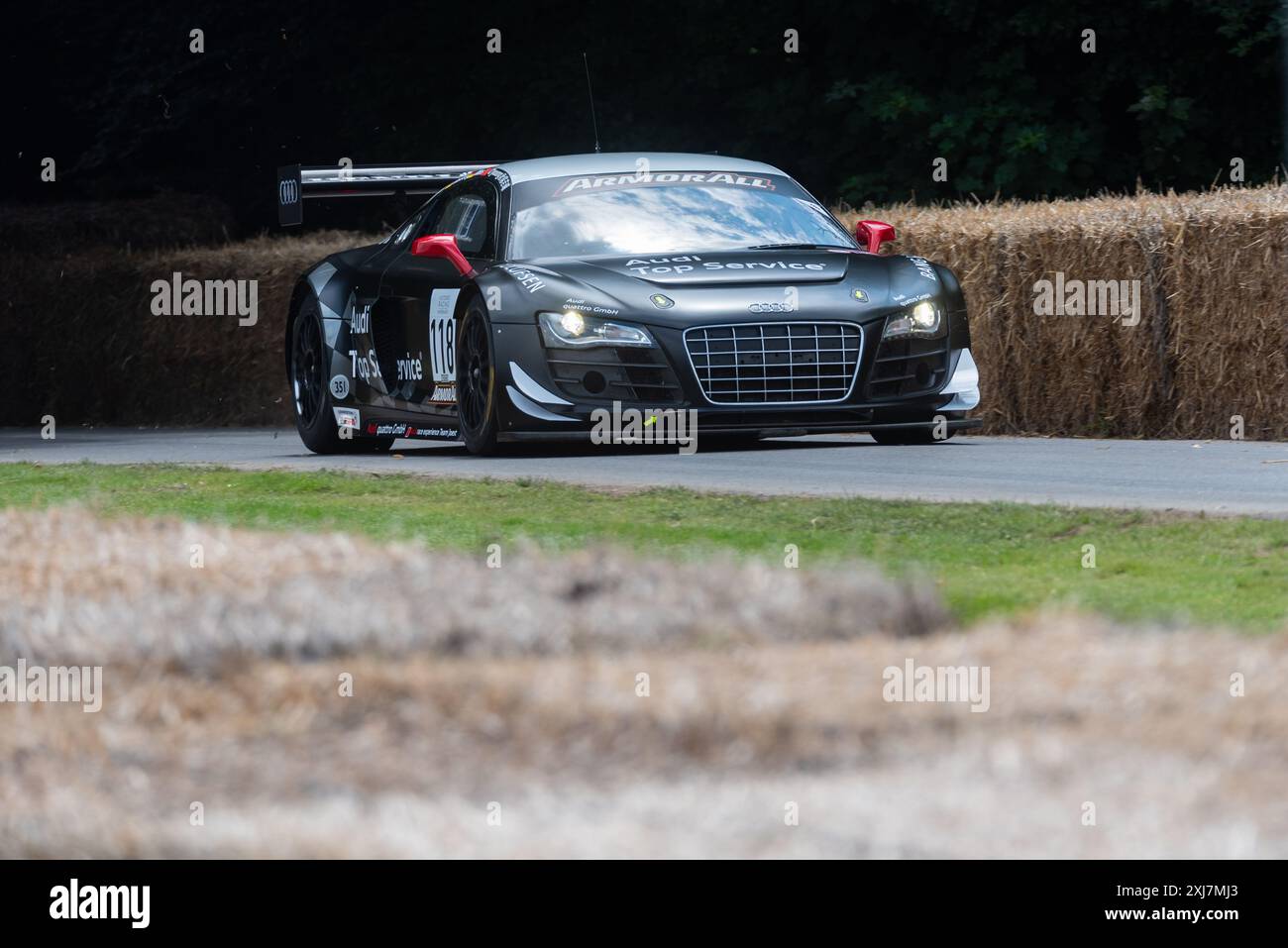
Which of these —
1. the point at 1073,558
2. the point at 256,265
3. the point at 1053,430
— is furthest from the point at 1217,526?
the point at 256,265

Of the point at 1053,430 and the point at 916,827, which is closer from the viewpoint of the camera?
the point at 916,827

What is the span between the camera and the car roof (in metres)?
12.9

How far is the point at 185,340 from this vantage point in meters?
22.4

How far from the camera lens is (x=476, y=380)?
1209 centimetres

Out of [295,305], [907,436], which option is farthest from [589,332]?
[295,305]

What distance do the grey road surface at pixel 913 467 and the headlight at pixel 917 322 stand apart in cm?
59

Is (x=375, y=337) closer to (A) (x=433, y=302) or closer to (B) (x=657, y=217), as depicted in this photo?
(A) (x=433, y=302)

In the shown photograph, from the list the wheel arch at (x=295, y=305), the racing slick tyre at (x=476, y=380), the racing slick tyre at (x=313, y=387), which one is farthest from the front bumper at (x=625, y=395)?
the wheel arch at (x=295, y=305)

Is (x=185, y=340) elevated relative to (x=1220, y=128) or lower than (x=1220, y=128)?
lower

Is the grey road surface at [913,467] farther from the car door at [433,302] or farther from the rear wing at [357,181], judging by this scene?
the rear wing at [357,181]

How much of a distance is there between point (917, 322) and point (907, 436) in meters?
1.01
